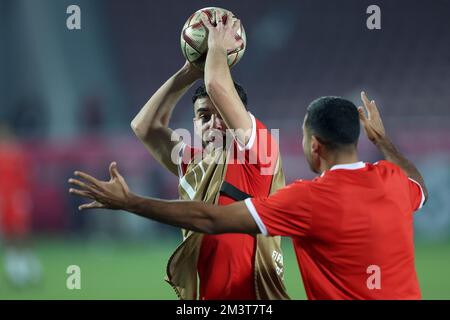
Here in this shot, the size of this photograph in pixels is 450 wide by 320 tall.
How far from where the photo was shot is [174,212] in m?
3.23

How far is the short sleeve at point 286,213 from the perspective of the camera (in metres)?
3.21

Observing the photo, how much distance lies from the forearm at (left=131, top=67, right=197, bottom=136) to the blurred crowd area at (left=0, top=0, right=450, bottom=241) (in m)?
8.81

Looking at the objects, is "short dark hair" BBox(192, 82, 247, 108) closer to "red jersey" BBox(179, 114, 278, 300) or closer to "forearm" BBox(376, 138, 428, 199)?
"red jersey" BBox(179, 114, 278, 300)

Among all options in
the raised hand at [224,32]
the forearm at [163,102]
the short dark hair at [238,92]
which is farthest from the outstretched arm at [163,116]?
the raised hand at [224,32]

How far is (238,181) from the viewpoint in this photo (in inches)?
158

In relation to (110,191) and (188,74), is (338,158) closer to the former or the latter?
(110,191)

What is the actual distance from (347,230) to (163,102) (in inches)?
69.4

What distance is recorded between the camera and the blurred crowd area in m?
13.7

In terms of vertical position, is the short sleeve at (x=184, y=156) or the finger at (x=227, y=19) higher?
the finger at (x=227, y=19)

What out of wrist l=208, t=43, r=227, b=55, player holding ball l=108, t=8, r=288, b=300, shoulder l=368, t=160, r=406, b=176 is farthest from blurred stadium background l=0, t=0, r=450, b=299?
shoulder l=368, t=160, r=406, b=176

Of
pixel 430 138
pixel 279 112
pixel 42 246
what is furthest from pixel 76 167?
pixel 430 138

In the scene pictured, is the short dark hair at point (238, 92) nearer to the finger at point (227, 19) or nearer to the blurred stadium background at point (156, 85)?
the finger at point (227, 19)

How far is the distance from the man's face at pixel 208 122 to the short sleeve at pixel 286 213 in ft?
3.39

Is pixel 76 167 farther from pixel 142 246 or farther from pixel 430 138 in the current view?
pixel 430 138
